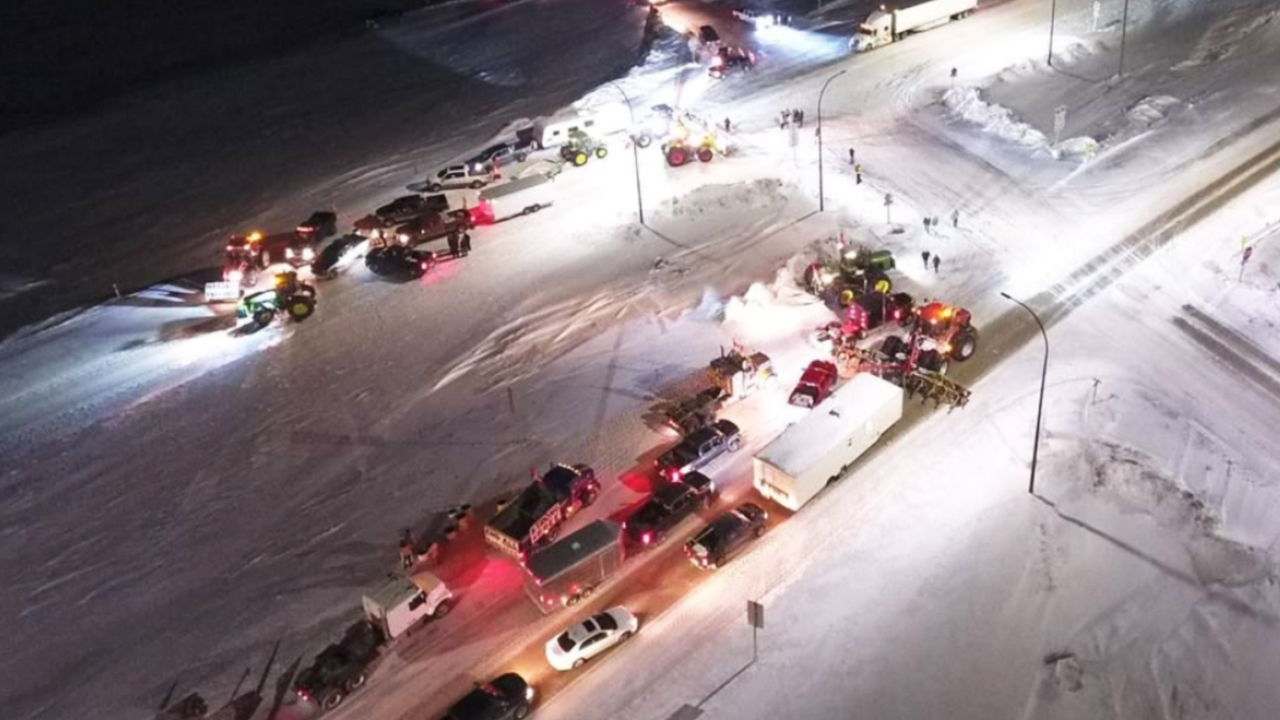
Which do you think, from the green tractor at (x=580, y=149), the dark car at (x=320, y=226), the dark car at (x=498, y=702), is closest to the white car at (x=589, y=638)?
the dark car at (x=498, y=702)

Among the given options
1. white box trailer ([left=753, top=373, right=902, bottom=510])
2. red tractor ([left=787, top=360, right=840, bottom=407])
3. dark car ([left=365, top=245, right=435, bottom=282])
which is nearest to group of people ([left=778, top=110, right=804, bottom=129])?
dark car ([left=365, top=245, right=435, bottom=282])

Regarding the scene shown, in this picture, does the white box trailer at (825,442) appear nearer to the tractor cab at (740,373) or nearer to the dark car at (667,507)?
the dark car at (667,507)

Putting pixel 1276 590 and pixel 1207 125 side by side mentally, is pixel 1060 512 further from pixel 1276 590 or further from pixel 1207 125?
pixel 1207 125

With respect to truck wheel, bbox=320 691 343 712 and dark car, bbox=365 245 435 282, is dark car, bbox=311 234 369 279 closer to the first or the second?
dark car, bbox=365 245 435 282

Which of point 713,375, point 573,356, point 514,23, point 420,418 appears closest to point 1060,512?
point 713,375

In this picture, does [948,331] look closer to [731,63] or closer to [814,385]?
[814,385]

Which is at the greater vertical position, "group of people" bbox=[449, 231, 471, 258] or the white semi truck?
the white semi truck

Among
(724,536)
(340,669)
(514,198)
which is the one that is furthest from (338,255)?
(724,536)
